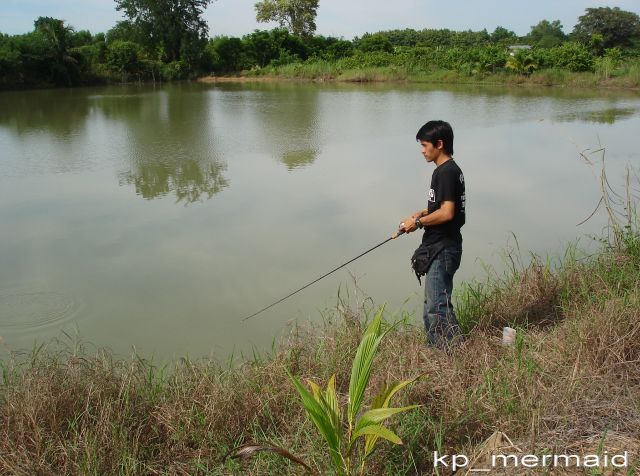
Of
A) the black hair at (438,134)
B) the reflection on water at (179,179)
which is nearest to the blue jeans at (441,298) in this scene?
the black hair at (438,134)

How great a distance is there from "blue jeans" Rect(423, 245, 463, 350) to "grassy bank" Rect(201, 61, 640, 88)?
54.9 feet

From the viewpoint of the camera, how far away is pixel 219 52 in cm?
2619

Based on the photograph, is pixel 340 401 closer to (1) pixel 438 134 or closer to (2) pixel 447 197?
(2) pixel 447 197

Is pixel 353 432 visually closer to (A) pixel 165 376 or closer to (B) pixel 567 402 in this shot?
(B) pixel 567 402

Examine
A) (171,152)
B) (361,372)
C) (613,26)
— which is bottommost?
(361,372)

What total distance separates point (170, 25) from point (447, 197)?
1014 inches

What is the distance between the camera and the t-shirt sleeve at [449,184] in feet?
6.86

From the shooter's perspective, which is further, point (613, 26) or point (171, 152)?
point (613, 26)

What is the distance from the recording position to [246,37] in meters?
27.5

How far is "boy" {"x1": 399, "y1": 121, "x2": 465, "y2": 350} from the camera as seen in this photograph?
2.10 m

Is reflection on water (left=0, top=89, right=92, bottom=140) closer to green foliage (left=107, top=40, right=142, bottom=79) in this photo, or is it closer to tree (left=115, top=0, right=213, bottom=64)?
green foliage (left=107, top=40, right=142, bottom=79)

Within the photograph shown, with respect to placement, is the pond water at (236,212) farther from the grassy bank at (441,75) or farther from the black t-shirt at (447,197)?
the grassy bank at (441,75)

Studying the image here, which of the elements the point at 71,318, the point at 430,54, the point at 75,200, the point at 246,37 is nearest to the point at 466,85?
the point at 430,54

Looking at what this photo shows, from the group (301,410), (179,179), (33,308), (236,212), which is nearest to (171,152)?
(179,179)
